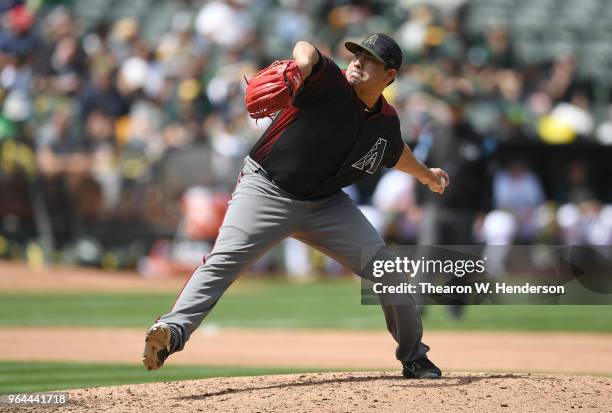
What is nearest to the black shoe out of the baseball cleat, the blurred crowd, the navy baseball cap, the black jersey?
the black jersey

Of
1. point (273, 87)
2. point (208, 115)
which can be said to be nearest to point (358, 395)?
point (273, 87)

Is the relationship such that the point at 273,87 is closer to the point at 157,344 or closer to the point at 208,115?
the point at 157,344

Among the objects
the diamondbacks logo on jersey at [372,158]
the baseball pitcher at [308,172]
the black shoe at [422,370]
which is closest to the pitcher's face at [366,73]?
the baseball pitcher at [308,172]

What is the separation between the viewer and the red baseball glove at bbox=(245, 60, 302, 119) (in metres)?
5.84

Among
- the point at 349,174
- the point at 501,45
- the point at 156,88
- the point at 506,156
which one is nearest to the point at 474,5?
the point at 501,45

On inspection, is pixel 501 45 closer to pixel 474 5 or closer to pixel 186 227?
pixel 474 5

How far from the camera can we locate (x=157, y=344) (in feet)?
19.3

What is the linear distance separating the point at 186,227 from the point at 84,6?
6.35 metres

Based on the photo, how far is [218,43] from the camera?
19062 millimetres

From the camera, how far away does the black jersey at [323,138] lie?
604cm

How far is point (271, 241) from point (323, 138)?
68 cm

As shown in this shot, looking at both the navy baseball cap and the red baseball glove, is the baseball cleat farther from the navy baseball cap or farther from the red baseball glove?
the navy baseball cap

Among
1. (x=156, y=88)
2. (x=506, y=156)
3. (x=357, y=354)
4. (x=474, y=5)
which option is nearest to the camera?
(x=357, y=354)

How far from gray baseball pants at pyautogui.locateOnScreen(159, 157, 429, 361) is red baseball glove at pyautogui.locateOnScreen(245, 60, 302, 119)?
58 centimetres
